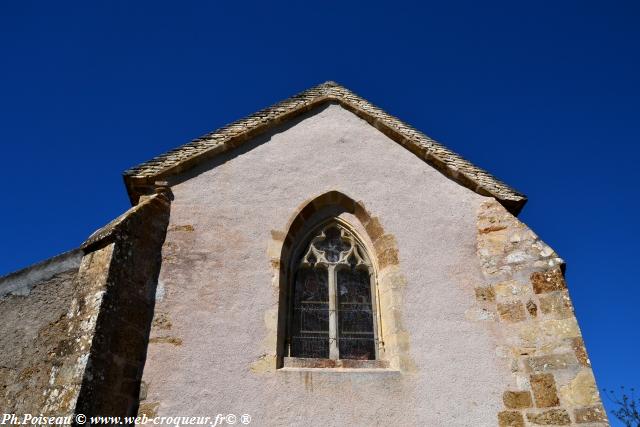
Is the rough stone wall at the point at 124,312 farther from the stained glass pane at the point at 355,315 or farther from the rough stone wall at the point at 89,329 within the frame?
the stained glass pane at the point at 355,315

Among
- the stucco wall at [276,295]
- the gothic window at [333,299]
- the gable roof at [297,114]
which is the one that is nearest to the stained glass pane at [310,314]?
the gothic window at [333,299]

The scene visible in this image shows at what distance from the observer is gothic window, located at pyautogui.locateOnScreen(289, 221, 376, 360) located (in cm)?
568

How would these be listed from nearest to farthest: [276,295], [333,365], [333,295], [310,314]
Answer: [333,365] < [276,295] < [310,314] < [333,295]

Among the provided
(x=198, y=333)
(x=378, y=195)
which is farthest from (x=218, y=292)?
(x=378, y=195)

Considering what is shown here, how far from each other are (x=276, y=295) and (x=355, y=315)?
102cm

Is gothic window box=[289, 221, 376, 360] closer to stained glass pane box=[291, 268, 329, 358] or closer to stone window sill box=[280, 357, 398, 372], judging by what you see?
stained glass pane box=[291, 268, 329, 358]

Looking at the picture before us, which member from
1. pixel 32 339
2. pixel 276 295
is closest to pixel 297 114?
pixel 276 295

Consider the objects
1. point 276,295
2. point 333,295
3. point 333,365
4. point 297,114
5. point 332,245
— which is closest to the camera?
point 333,365

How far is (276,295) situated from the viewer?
5.59 m

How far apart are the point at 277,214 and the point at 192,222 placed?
1.03 metres

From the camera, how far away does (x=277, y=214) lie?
620cm

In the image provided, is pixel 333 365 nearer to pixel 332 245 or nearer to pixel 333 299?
pixel 333 299

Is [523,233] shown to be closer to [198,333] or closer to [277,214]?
[277,214]

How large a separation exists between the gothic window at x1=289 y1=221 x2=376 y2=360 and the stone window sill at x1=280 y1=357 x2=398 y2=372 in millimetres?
214
